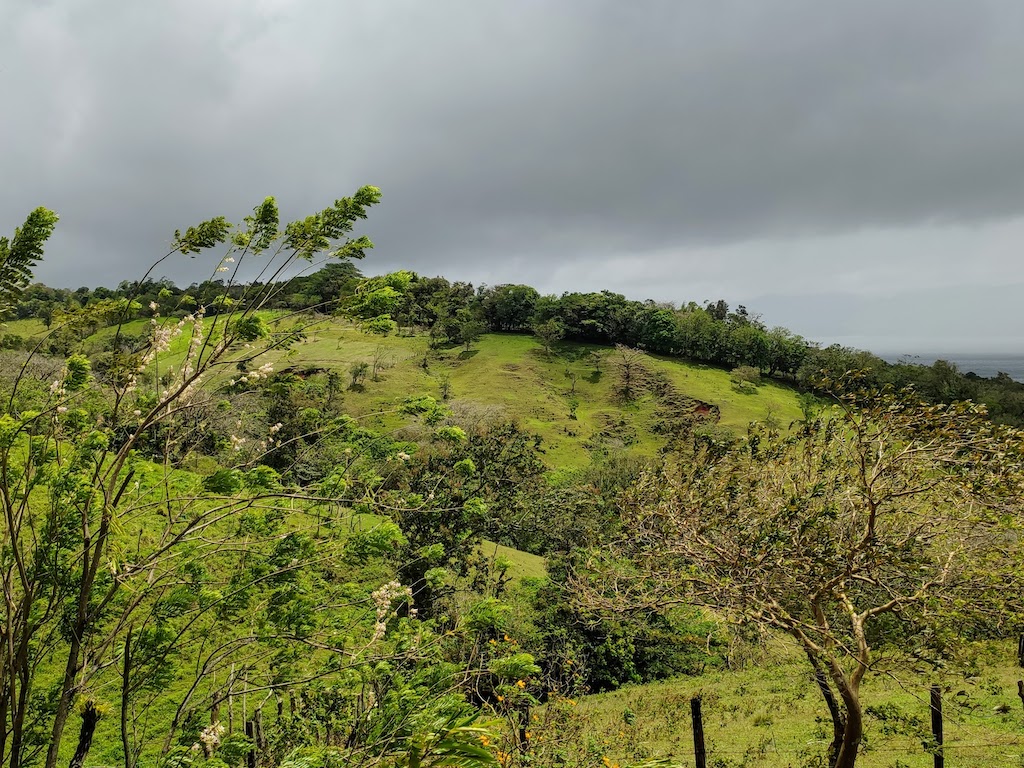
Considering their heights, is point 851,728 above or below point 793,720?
above

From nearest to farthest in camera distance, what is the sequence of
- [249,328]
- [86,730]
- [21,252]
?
1. [21,252]
2. [86,730]
3. [249,328]

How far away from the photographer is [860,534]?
7.42 m

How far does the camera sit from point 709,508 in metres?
8.21

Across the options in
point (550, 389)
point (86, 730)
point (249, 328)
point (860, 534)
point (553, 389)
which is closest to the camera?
point (86, 730)

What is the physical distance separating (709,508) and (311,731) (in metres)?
5.97

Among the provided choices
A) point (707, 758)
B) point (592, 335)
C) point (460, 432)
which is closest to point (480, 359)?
point (592, 335)

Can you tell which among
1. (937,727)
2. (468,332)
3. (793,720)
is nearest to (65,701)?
(937,727)

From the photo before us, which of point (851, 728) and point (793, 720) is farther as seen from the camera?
point (793, 720)

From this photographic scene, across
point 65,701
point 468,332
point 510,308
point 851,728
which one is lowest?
point 851,728

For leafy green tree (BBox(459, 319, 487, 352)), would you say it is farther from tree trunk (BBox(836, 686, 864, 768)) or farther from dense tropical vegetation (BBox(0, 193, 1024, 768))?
tree trunk (BBox(836, 686, 864, 768))

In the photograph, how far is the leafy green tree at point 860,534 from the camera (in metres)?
6.56

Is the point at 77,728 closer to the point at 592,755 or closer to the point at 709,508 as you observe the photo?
the point at 592,755

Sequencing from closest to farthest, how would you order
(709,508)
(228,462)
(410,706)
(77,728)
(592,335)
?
1. (410,706)
2. (228,462)
3. (709,508)
4. (77,728)
5. (592,335)

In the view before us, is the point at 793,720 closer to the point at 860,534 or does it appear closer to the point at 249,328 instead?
the point at 860,534
